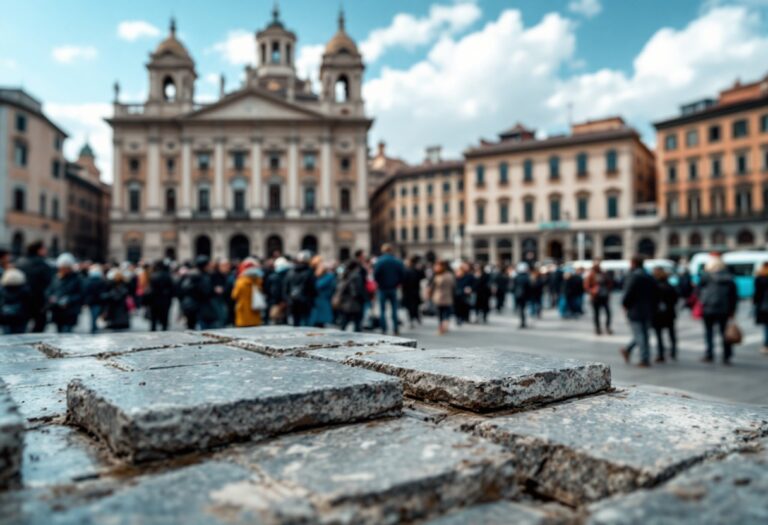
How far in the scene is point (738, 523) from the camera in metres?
1.05

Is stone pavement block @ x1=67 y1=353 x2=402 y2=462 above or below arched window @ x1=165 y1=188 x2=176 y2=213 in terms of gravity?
below

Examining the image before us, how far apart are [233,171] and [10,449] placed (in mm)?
49902

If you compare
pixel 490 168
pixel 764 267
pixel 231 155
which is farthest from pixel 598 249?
pixel 764 267

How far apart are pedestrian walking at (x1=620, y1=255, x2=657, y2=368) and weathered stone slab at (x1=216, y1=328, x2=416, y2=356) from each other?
5.99m

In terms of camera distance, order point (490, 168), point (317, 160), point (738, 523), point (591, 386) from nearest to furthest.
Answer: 1. point (738, 523)
2. point (591, 386)
3. point (317, 160)
4. point (490, 168)

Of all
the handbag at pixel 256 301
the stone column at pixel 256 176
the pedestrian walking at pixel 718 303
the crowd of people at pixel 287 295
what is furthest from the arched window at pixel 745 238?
the handbag at pixel 256 301

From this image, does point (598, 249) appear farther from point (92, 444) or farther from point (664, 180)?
point (92, 444)

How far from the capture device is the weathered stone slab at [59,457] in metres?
1.34

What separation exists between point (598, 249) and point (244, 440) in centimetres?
5104

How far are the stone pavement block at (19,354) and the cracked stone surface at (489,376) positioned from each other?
1648 millimetres

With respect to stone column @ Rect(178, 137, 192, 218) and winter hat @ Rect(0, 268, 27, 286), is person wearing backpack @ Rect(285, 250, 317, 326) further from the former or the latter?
stone column @ Rect(178, 137, 192, 218)

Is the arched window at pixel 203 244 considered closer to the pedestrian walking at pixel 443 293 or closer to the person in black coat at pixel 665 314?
the pedestrian walking at pixel 443 293

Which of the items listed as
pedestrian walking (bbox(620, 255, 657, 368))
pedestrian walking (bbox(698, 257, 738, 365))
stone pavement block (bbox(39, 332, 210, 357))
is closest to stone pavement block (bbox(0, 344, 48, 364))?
A: stone pavement block (bbox(39, 332, 210, 357))

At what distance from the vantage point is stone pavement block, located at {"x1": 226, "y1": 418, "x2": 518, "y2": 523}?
1186mm
